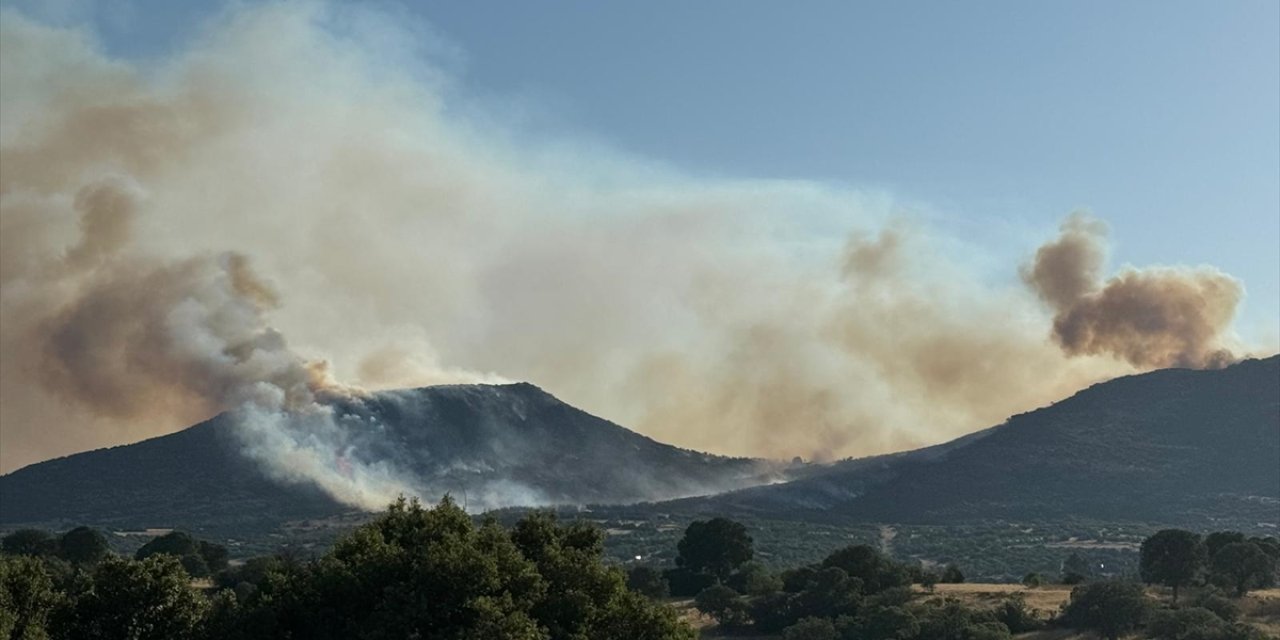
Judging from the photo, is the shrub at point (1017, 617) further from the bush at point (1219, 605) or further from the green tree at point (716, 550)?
the green tree at point (716, 550)

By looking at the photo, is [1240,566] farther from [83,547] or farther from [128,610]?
[83,547]

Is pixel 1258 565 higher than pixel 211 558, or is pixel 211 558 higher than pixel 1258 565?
pixel 211 558

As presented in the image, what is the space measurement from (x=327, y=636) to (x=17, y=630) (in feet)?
34.5

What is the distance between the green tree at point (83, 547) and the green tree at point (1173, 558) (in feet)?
300

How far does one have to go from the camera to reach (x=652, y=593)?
359ft

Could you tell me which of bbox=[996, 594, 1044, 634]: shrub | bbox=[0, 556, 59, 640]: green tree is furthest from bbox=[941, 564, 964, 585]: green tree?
bbox=[0, 556, 59, 640]: green tree

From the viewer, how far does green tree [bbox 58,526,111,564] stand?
125 meters

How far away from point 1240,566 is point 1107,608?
20105 mm

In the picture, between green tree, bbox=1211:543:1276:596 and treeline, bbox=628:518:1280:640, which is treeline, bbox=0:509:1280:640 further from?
green tree, bbox=1211:543:1276:596

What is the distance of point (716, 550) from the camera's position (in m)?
119

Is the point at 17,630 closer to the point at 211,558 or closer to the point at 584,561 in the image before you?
the point at 584,561

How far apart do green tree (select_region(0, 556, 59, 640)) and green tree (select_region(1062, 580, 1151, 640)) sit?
63.8 meters

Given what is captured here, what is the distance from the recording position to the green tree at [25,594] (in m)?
47.5

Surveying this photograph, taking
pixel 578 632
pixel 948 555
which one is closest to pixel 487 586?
pixel 578 632
